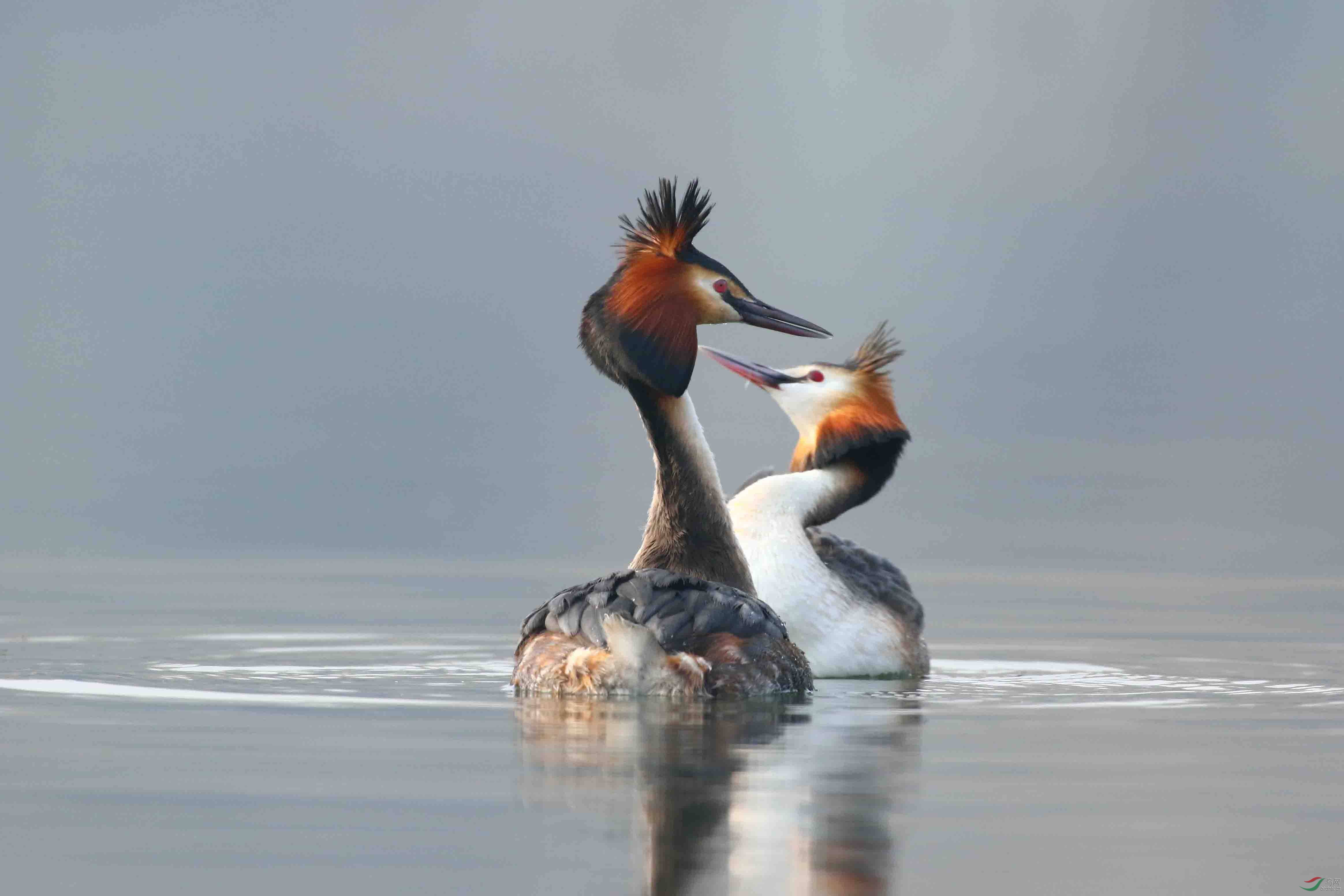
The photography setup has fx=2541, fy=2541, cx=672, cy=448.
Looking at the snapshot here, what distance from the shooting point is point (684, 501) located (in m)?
10.6

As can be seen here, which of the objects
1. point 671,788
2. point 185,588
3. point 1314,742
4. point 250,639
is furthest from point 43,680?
point 185,588

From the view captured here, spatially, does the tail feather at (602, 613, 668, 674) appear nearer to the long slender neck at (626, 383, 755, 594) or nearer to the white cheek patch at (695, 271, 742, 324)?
the long slender neck at (626, 383, 755, 594)

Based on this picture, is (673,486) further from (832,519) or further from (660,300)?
(832,519)

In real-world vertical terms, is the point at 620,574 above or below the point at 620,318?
below

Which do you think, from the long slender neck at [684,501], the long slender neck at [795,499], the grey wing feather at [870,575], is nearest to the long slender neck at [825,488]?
the long slender neck at [795,499]

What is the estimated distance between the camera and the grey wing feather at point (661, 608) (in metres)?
9.51

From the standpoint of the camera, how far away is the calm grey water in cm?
587

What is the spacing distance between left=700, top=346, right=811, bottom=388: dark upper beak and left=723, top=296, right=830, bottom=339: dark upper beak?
1414mm

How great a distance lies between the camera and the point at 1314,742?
877 cm

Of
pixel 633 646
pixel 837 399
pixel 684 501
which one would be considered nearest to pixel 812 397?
pixel 837 399

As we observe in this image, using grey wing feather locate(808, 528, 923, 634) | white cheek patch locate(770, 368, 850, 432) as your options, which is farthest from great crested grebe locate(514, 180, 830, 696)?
white cheek patch locate(770, 368, 850, 432)

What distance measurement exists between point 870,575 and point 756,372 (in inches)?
49.8

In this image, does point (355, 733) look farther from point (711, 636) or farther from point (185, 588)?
point (185, 588)

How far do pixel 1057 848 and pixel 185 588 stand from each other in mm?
11204
